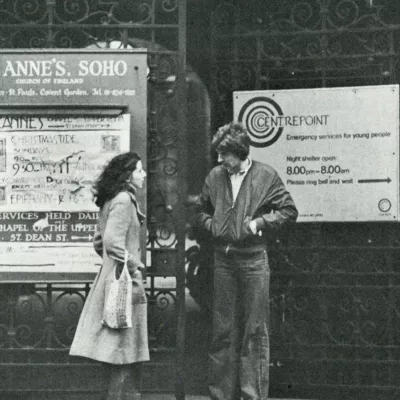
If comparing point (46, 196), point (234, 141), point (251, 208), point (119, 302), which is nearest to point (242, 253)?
point (251, 208)

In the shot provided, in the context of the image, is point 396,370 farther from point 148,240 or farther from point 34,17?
point 34,17

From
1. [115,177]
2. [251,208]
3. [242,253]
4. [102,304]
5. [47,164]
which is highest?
[47,164]

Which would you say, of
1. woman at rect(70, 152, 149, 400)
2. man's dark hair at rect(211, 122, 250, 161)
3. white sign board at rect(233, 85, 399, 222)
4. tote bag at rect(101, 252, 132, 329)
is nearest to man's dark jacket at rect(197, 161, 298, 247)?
man's dark hair at rect(211, 122, 250, 161)

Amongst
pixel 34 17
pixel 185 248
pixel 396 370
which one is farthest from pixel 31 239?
pixel 396 370

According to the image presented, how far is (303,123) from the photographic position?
8.66 m

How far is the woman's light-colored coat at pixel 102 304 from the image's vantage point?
7371 millimetres

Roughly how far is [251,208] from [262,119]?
3.44 feet

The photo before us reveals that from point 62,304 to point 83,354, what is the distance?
4.01 ft

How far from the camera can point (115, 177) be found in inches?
295

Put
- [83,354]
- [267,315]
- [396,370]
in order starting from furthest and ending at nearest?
1. [396,370]
2. [267,315]
3. [83,354]

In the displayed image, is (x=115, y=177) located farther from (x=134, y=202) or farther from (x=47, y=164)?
(x=47, y=164)

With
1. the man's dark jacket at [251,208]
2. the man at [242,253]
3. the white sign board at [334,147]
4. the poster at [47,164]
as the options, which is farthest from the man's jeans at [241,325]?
the poster at [47,164]

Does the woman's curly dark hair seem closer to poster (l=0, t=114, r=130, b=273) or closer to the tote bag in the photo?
the tote bag

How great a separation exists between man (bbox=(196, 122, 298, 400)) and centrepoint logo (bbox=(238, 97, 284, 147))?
64 cm
